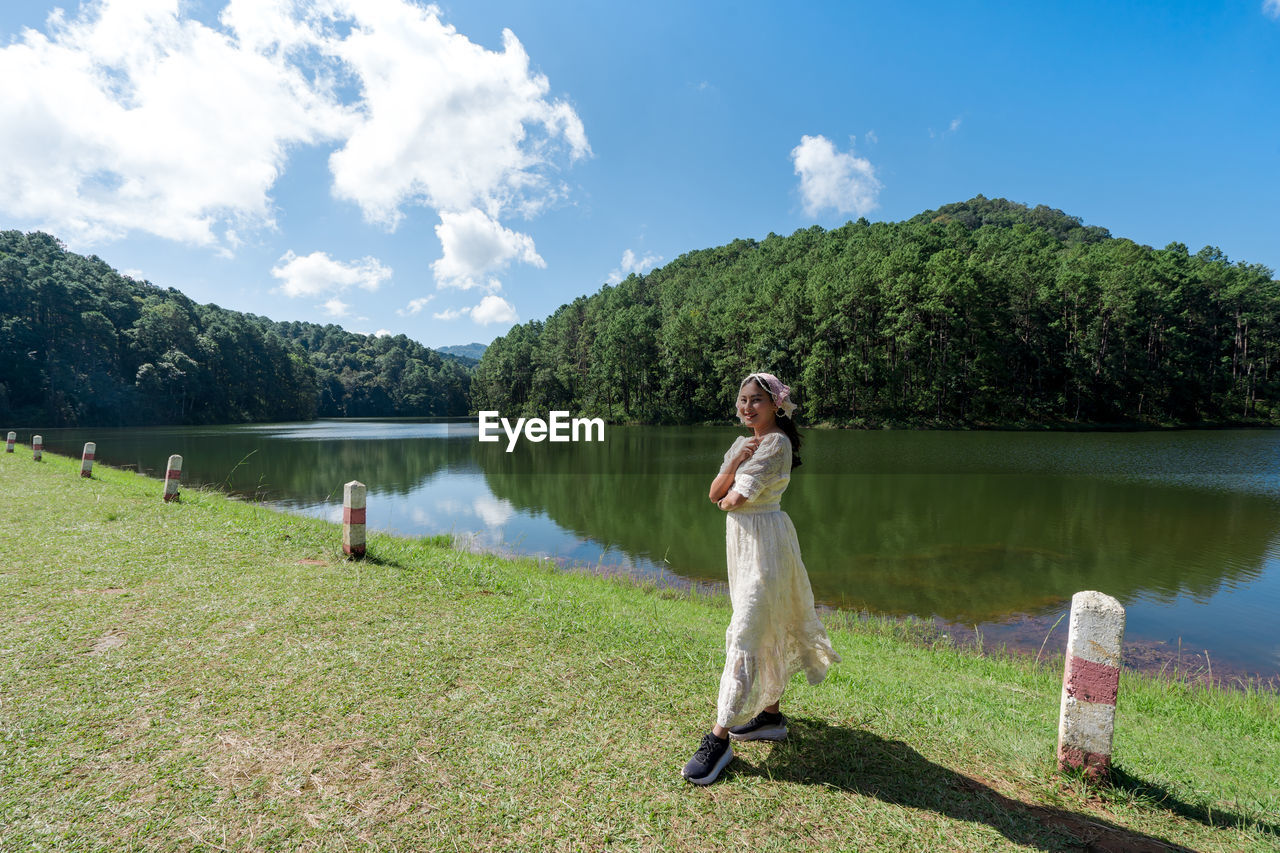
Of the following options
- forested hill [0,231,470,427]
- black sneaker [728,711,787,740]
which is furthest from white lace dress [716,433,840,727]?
forested hill [0,231,470,427]

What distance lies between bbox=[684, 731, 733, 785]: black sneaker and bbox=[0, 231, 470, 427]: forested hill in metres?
81.4

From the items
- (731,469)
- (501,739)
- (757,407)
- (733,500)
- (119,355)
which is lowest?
(501,739)

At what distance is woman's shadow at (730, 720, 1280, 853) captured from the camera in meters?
2.59

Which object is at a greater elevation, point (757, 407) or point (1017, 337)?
point (1017, 337)

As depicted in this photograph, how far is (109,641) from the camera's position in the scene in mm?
4348

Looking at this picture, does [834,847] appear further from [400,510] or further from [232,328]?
[232,328]

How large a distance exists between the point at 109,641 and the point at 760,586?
5074mm

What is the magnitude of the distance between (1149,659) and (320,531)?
11979 millimetres

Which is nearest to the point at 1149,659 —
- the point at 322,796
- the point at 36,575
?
the point at 322,796

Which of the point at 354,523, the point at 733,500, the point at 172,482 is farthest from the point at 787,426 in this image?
the point at 172,482

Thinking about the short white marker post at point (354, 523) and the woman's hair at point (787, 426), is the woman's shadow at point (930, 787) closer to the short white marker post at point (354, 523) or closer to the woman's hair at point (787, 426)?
the woman's hair at point (787, 426)

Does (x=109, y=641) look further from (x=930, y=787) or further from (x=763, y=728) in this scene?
(x=930, y=787)

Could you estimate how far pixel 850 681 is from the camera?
4523 millimetres

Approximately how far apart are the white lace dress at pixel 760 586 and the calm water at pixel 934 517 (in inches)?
269
